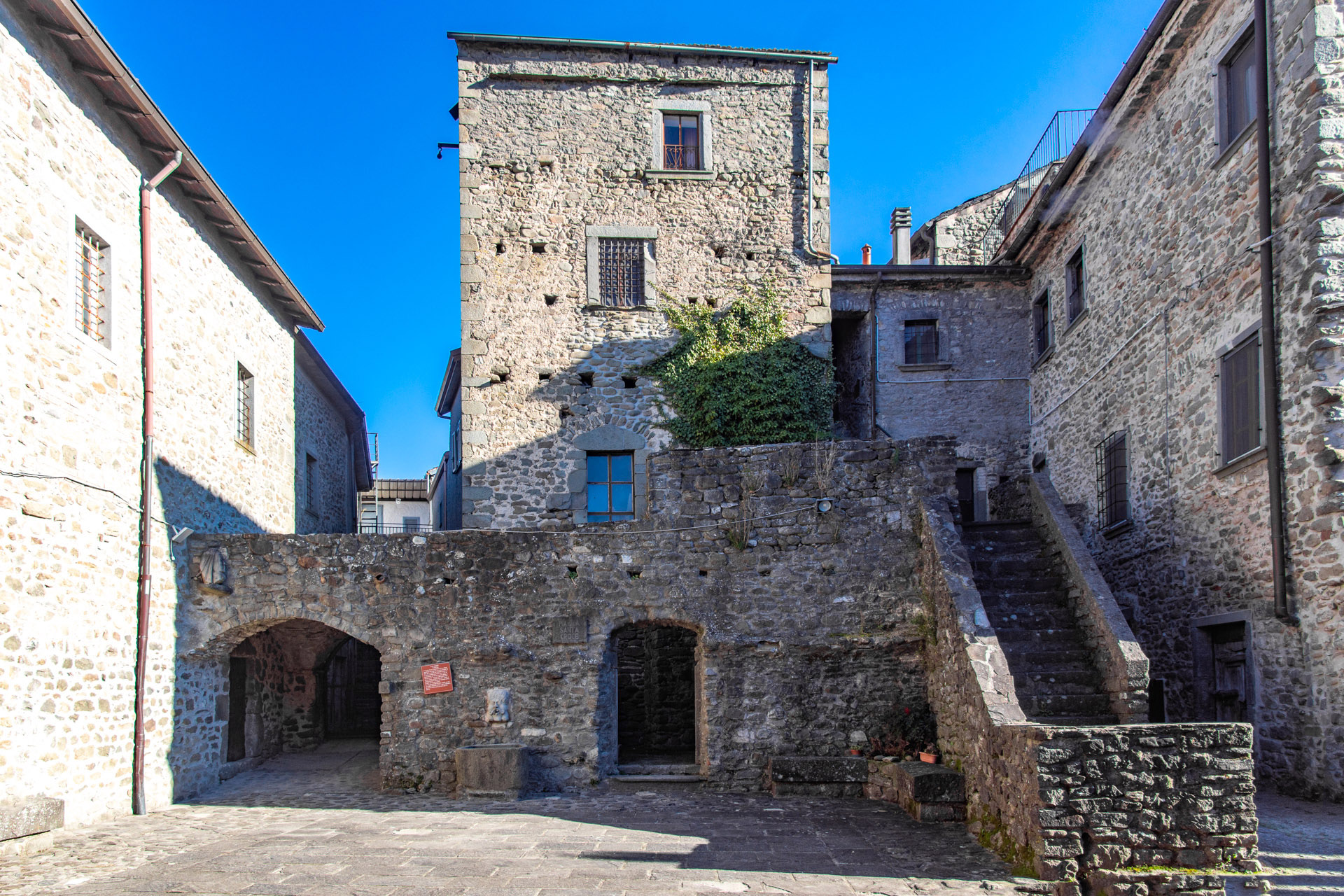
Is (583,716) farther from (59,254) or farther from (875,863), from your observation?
(59,254)

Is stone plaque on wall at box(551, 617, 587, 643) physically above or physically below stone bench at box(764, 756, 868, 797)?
above

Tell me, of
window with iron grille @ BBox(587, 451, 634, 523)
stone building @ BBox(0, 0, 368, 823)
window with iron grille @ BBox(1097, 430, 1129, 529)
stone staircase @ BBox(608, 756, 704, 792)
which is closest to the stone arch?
window with iron grille @ BBox(587, 451, 634, 523)

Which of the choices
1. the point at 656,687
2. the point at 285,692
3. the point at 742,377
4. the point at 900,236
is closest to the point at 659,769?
the point at 656,687

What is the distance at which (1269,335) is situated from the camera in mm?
9109

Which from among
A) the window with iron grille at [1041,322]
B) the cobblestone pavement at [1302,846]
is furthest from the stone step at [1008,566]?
the window with iron grille at [1041,322]

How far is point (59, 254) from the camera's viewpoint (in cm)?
853

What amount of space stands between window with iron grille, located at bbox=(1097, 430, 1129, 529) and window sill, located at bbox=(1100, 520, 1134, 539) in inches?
1.4

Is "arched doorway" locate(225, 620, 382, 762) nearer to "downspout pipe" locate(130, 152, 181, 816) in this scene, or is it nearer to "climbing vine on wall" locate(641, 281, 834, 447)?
"downspout pipe" locate(130, 152, 181, 816)

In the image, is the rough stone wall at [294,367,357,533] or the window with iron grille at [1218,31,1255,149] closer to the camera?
the window with iron grille at [1218,31,1255,149]

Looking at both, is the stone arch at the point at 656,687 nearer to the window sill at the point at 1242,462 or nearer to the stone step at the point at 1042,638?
the stone step at the point at 1042,638

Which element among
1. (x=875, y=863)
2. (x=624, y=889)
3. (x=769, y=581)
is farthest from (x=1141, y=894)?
(x=769, y=581)

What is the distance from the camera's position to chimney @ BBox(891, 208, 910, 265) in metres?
19.7

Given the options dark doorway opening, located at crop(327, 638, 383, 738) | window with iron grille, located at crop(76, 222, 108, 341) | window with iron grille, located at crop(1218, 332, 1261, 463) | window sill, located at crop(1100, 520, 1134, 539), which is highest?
window with iron grille, located at crop(76, 222, 108, 341)

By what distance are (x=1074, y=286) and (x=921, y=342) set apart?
2859mm
